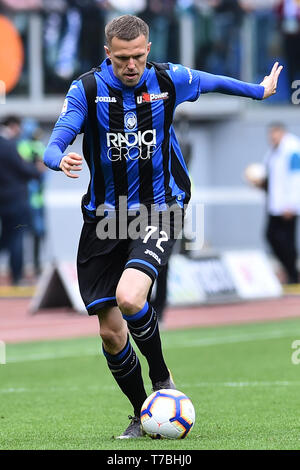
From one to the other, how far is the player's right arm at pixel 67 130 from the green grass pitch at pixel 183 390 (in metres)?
1.56

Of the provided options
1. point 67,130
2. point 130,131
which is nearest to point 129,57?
point 130,131

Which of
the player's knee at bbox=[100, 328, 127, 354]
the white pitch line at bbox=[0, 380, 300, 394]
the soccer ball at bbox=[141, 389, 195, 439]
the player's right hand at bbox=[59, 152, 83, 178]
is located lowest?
the white pitch line at bbox=[0, 380, 300, 394]

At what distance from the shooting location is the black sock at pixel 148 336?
6375mm

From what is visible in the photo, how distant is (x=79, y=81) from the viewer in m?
6.59

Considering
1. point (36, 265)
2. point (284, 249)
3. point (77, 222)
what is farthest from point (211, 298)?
point (77, 222)

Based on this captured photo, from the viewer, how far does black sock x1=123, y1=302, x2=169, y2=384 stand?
6375mm

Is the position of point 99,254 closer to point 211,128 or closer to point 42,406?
point 42,406

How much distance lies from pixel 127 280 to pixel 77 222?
51.8ft

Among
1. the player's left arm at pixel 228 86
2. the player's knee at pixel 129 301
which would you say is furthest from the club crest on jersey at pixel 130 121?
the player's knee at pixel 129 301

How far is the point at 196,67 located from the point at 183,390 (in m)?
14.7

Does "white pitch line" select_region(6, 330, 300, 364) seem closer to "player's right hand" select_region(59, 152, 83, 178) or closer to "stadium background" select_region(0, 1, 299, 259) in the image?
"player's right hand" select_region(59, 152, 83, 178)

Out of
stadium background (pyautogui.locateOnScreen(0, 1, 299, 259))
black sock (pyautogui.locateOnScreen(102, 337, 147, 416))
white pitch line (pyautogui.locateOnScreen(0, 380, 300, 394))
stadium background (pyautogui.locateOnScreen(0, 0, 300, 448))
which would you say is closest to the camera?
black sock (pyautogui.locateOnScreen(102, 337, 147, 416))

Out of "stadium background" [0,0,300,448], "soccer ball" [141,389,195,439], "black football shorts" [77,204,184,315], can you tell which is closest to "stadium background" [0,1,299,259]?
"stadium background" [0,0,300,448]

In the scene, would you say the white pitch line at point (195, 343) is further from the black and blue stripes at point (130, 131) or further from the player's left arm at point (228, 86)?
the player's left arm at point (228, 86)
